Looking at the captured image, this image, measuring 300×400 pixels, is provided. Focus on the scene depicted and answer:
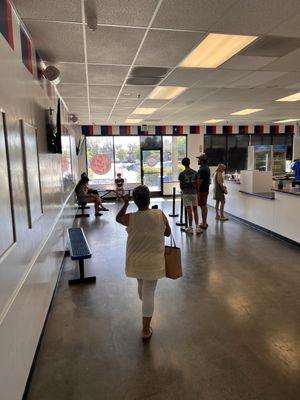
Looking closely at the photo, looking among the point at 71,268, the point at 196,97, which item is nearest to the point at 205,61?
the point at 196,97

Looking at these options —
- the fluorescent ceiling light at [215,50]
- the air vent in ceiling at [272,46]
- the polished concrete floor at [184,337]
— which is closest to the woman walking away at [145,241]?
the polished concrete floor at [184,337]

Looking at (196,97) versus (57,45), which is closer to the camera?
(57,45)

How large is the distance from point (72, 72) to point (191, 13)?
2.31 metres

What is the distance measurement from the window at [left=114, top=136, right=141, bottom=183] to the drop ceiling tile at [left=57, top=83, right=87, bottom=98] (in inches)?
220

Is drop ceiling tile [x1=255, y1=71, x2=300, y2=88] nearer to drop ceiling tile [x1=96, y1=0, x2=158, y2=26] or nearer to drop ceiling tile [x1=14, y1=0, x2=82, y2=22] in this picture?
drop ceiling tile [x1=96, y1=0, x2=158, y2=26]

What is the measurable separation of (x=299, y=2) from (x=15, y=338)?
11.1 feet

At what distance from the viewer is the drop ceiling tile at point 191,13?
8.09 feet

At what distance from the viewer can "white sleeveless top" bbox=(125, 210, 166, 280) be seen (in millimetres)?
2570

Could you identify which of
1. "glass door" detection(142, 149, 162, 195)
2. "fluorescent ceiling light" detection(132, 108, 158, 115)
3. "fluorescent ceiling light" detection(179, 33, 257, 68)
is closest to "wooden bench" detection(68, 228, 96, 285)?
"fluorescent ceiling light" detection(179, 33, 257, 68)

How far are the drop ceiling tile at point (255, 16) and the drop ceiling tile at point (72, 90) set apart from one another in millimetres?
2972

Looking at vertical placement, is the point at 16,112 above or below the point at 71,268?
above

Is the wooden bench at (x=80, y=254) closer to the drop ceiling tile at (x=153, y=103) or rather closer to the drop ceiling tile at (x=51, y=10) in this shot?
the drop ceiling tile at (x=51, y=10)

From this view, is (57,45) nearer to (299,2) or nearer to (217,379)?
Answer: (299,2)

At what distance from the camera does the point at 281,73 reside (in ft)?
15.1
